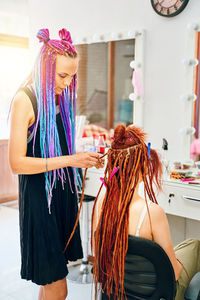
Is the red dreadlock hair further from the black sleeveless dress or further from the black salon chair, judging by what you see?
the black sleeveless dress

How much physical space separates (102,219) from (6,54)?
3.66 m

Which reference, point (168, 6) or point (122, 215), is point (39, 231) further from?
point (168, 6)

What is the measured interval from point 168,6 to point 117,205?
168cm

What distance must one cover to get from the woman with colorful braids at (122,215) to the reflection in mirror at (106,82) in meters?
1.46

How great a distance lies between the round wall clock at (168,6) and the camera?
7.63ft

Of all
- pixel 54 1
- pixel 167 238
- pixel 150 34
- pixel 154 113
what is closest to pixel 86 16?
pixel 54 1

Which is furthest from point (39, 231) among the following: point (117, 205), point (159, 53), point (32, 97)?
point (159, 53)

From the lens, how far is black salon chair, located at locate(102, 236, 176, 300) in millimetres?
1121

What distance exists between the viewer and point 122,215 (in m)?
1.21

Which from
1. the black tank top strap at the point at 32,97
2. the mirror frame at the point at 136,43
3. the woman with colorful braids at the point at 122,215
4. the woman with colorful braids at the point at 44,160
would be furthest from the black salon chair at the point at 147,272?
the mirror frame at the point at 136,43

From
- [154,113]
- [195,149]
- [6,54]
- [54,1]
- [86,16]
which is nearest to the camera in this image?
[195,149]

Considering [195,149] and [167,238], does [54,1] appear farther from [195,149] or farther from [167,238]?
[167,238]

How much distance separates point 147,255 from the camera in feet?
3.70

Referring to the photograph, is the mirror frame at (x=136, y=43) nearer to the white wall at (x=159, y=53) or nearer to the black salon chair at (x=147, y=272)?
the white wall at (x=159, y=53)
